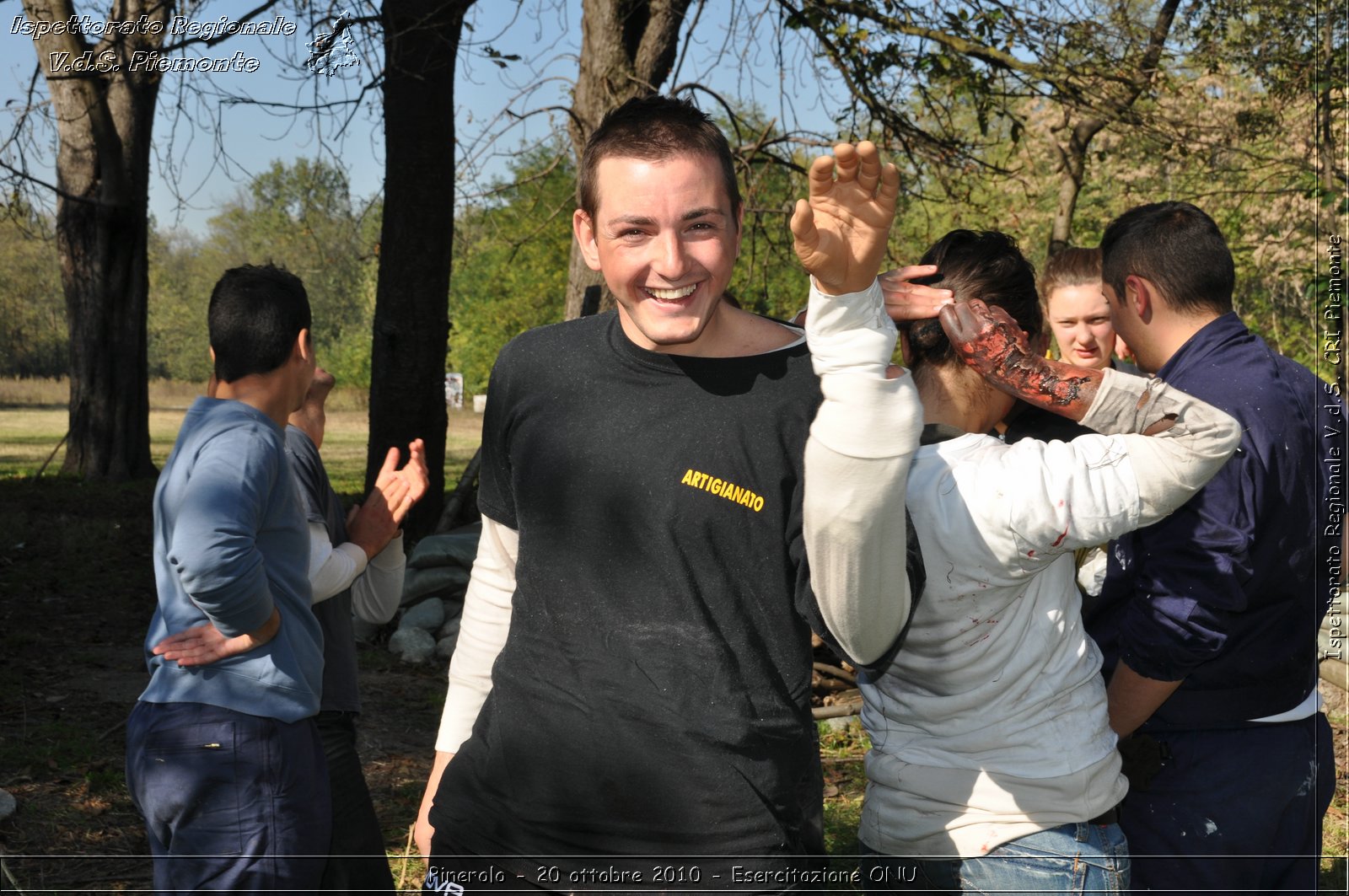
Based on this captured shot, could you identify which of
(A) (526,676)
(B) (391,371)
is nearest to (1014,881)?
(A) (526,676)

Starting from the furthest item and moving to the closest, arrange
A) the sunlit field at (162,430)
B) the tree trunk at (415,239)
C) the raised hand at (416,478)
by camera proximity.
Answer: the sunlit field at (162,430)
the tree trunk at (415,239)
the raised hand at (416,478)

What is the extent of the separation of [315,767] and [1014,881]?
6.01 ft

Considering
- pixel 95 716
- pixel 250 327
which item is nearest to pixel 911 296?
pixel 250 327

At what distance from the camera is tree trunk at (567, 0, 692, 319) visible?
8.80m

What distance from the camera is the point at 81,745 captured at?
5895mm

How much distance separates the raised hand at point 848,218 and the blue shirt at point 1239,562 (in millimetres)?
1259

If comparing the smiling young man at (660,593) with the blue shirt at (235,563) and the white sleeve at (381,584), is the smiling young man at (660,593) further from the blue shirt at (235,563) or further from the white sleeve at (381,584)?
the white sleeve at (381,584)

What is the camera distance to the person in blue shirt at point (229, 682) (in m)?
2.77

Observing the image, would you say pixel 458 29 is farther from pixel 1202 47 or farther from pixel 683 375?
pixel 683 375

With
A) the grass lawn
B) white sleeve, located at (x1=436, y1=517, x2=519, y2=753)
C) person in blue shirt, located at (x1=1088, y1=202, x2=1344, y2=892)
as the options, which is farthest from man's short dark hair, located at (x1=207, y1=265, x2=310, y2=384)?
person in blue shirt, located at (x1=1088, y1=202, x2=1344, y2=892)

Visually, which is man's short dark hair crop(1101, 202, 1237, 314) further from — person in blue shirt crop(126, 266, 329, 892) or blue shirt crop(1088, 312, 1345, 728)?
person in blue shirt crop(126, 266, 329, 892)

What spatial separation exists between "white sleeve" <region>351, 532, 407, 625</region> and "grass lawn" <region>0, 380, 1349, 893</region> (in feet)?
2.60

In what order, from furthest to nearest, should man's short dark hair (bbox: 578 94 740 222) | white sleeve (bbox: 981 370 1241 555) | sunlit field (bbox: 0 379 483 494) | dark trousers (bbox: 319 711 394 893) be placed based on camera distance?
1. sunlit field (bbox: 0 379 483 494)
2. dark trousers (bbox: 319 711 394 893)
3. man's short dark hair (bbox: 578 94 740 222)
4. white sleeve (bbox: 981 370 1241 555)

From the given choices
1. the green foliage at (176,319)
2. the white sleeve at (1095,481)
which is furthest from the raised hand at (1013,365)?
the green foliage at (176,319)
